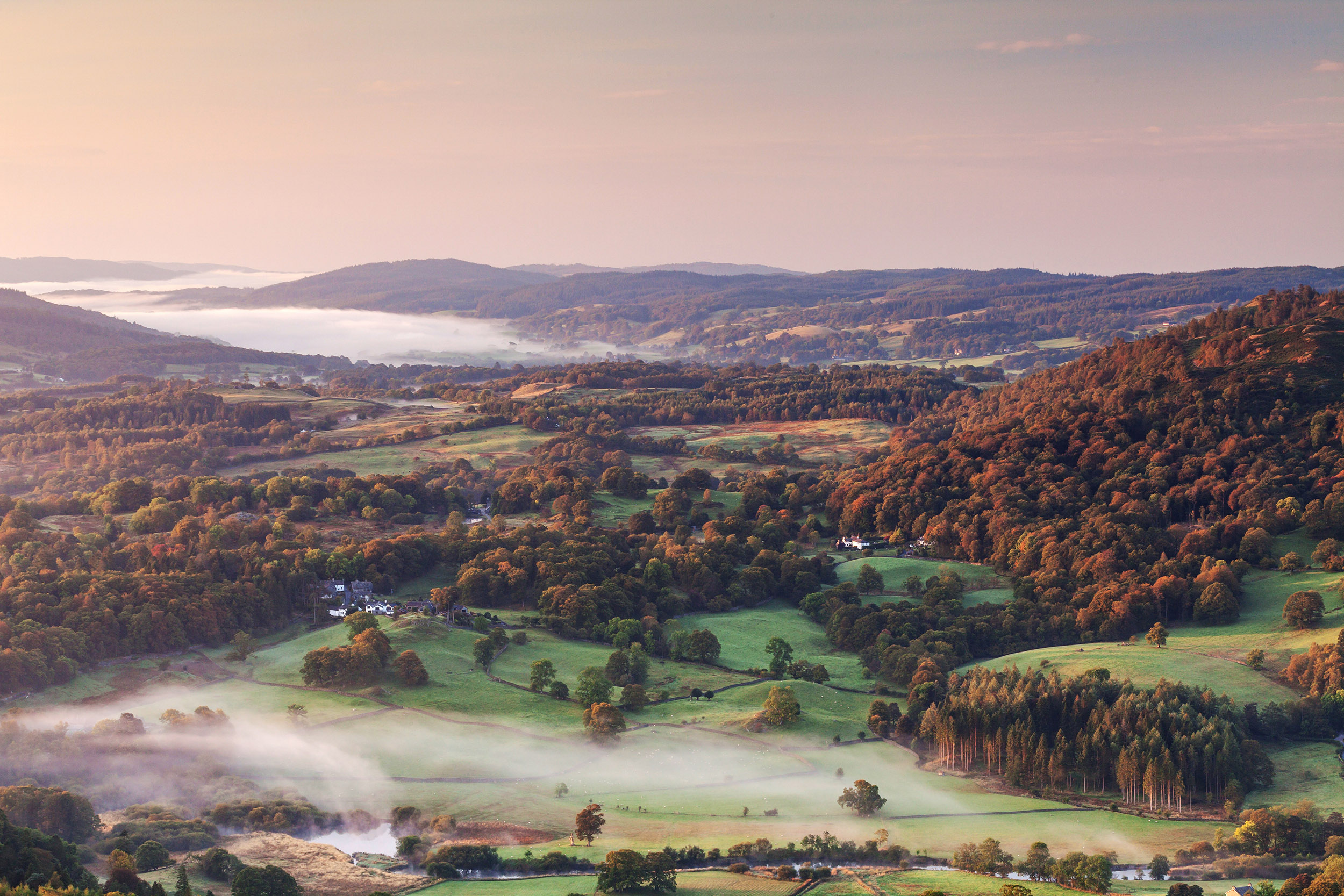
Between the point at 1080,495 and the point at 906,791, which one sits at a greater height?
the point at 1080,495

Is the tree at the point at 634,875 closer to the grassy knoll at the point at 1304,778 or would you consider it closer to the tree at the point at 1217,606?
the grassy knoll at the point at 1304,778

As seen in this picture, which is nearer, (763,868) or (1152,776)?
(763,868)

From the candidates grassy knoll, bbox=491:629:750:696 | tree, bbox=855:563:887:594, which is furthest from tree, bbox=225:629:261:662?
tree, bbox=855:563:887:594

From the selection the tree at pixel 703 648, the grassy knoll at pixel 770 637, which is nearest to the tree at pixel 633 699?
the tree at pixel 703 648

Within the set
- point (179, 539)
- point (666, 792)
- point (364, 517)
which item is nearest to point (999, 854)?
point (666, 792)

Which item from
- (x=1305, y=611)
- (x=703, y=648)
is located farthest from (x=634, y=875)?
(x=1305, y=611)

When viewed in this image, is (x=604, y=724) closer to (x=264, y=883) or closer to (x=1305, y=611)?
(x=264, y=883)

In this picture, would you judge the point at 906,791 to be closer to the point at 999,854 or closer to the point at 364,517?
the point at 999,854
